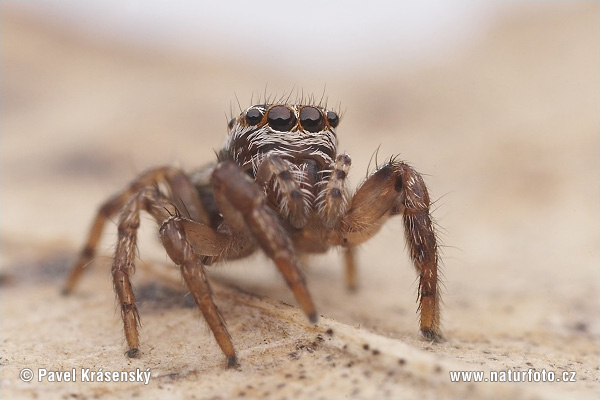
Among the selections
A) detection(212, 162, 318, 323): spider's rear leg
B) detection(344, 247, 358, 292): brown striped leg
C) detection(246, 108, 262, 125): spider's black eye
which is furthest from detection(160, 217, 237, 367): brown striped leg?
detection(344, 247, 358, 292): brown striped leg

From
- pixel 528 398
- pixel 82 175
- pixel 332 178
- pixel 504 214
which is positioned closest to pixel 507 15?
pixel 504 214

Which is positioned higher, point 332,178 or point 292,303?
point 332,178

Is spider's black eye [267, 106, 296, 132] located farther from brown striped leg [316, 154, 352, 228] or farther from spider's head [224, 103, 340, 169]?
brown striped leg [316, 154, 352, 228]

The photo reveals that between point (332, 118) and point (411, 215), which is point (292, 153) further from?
point (411, 215)

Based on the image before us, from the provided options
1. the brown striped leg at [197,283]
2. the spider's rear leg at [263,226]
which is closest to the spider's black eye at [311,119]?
the spider's rear leg at [263,226]

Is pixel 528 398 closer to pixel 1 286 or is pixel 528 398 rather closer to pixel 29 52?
pixel 1 286

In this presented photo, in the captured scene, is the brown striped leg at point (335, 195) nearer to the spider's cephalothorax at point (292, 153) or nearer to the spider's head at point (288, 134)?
the spider's cephalothorax at point (292, 153)
